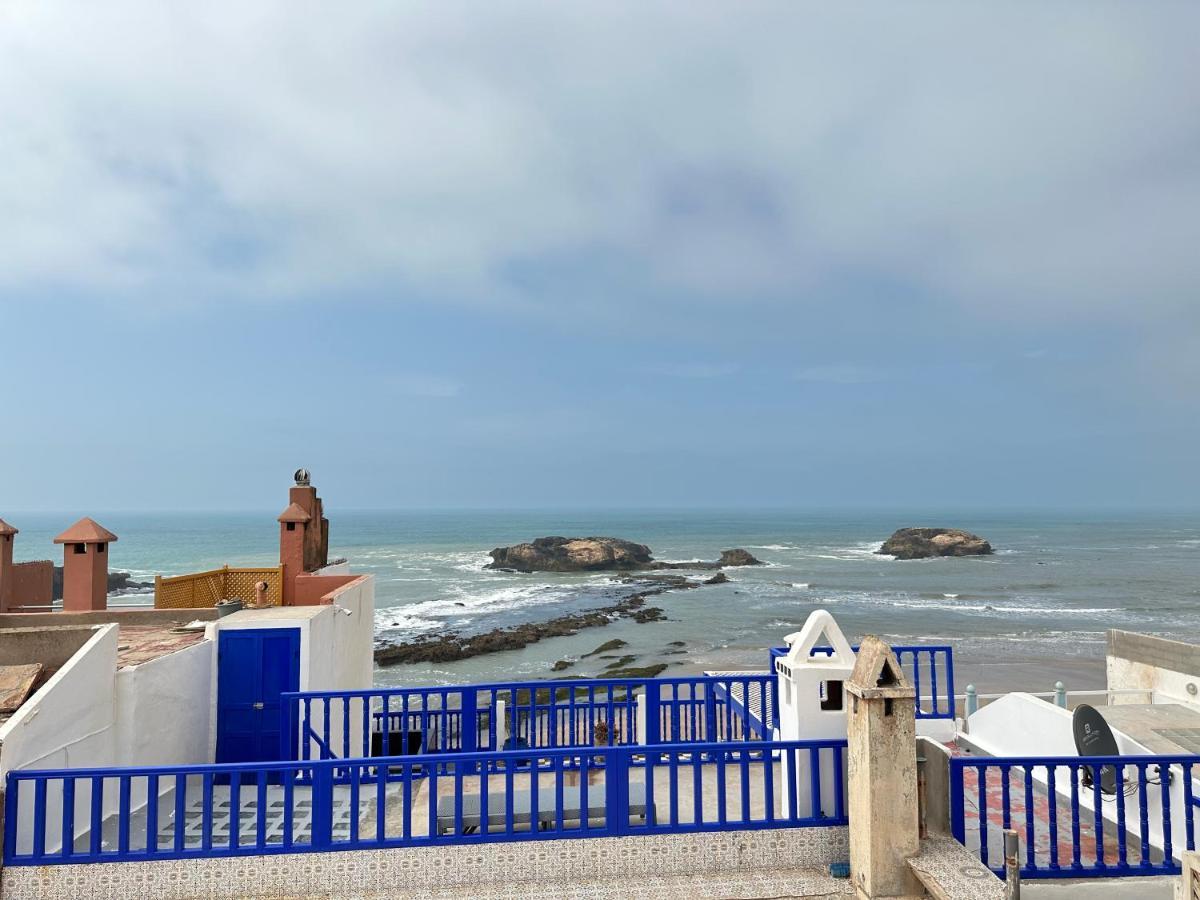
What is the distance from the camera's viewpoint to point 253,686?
892 centimetres

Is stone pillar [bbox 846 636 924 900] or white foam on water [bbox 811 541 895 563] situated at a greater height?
stone pillar [bbox 846 636 924 900]

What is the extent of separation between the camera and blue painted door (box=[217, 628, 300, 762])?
883cm

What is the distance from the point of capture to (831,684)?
664 cm

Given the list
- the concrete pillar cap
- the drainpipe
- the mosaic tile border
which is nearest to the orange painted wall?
the mosaic tile border

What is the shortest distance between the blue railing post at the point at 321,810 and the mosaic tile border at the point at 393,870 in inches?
4.0

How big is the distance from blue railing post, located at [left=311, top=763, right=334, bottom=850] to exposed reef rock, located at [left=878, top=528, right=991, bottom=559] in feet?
→ 289

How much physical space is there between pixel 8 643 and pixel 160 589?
13.5 feet

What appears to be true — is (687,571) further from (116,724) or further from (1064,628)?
(116,724)

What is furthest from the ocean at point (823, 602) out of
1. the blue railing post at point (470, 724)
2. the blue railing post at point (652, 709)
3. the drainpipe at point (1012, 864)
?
the drainpipe at point (1012, 864)

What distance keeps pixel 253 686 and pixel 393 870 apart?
4.48 metres

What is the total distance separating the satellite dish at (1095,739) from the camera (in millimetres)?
6985

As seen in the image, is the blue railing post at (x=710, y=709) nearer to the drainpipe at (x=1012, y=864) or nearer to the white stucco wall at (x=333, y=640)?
the drainpipe at (x=1012, y=864)

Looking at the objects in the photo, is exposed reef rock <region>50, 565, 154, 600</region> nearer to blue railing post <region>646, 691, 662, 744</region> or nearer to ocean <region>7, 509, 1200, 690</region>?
ocean <region>7, 509, 1200, 690</region>

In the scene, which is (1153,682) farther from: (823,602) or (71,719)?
(823,602)
